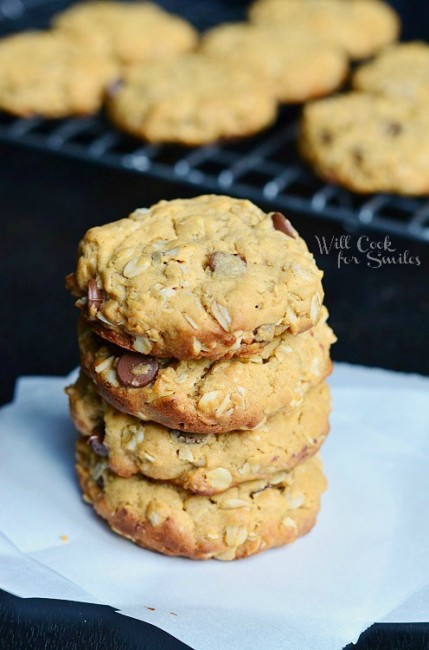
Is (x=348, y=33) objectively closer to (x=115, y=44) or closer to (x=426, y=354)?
(x=115, y=44)

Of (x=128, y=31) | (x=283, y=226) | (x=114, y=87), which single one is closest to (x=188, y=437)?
→ (x=283, y=226)

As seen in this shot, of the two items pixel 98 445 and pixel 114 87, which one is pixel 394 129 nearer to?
pixel 114 87

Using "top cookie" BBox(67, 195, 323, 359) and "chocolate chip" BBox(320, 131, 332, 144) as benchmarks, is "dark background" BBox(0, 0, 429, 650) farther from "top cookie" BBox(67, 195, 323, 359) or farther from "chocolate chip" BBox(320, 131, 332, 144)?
"top cookie" BBox(67, 195, 323, 359)

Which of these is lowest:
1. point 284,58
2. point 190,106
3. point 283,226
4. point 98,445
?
point 284,58

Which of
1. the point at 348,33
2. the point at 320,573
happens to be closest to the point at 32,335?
the point at 320,573

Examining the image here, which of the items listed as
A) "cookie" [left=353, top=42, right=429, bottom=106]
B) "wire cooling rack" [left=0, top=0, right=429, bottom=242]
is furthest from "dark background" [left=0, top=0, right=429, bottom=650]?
"cookie" [left=353, top=42, right=429, bottom=106]

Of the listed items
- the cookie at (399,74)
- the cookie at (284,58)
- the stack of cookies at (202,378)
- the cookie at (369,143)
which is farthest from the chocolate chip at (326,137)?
the stack of cookies at (202,378)
